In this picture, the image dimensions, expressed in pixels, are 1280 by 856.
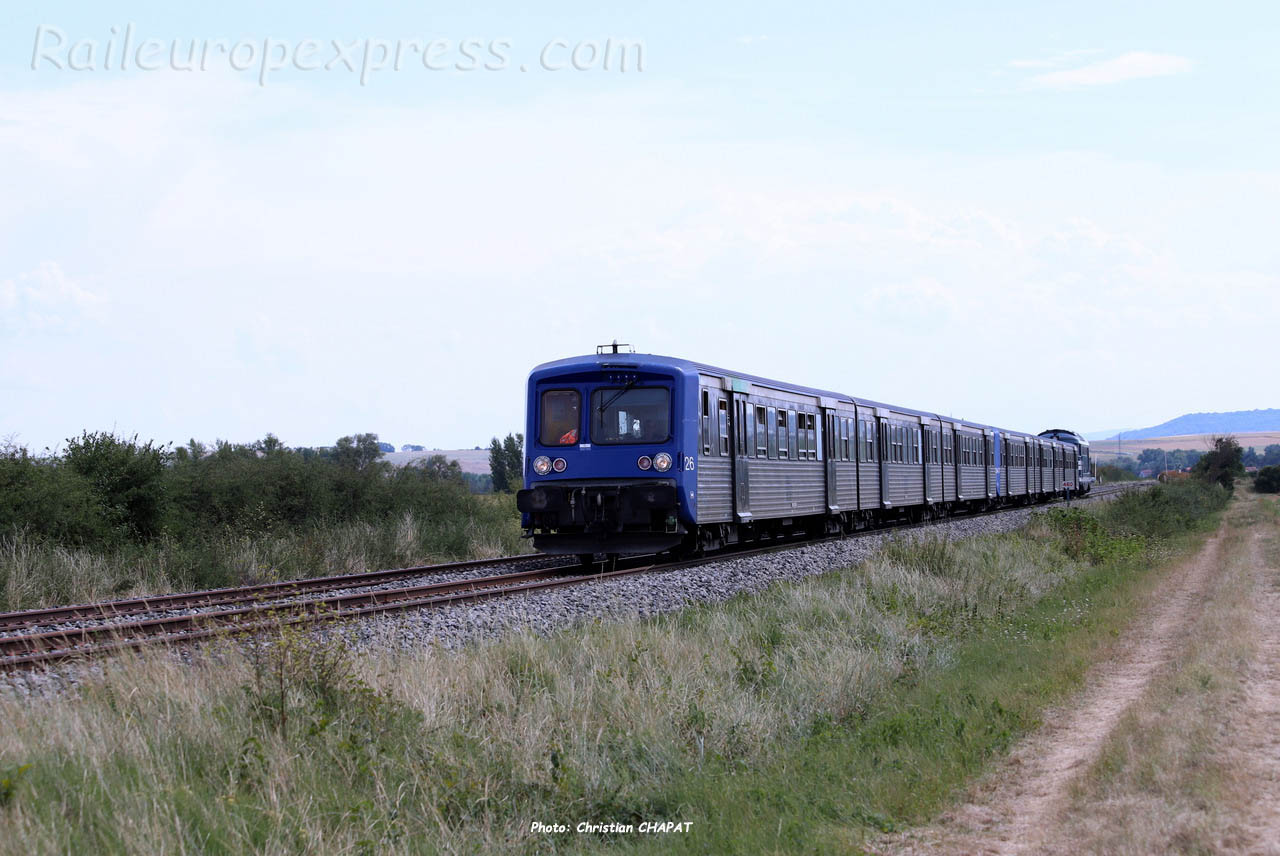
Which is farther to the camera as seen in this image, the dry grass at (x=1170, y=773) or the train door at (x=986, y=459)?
the train door at (x=986, y=459)

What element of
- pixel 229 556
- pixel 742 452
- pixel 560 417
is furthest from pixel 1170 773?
pixel 229 556

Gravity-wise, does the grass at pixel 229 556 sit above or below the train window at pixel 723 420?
below

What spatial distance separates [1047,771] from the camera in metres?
6.70

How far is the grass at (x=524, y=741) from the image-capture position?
5512 mm

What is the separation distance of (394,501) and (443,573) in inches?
355


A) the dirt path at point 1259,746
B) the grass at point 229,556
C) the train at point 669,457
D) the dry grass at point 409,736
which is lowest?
the dirt path at point 1259,746

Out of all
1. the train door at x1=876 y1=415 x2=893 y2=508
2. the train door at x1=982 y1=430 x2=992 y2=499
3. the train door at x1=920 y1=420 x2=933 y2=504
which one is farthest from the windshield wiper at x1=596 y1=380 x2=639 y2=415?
the train door at x1=982 y1=430 x2=992 y2=499

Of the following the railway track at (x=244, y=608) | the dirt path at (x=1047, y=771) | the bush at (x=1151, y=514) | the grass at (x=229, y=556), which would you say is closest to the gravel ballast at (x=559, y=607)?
the railway track at (x=244, y=608)

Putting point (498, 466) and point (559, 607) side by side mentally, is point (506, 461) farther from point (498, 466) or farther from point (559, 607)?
point (559, 607)

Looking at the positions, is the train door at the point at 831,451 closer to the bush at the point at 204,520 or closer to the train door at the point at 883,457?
the train door at the point at 883,457

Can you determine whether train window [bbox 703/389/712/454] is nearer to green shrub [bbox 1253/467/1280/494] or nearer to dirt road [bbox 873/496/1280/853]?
dirt road [bbox 873/496/1280/853]

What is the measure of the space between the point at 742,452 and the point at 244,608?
30.9ft

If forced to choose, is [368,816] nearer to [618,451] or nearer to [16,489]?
[618,451]

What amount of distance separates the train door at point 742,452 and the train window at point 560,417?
9.31 ft
